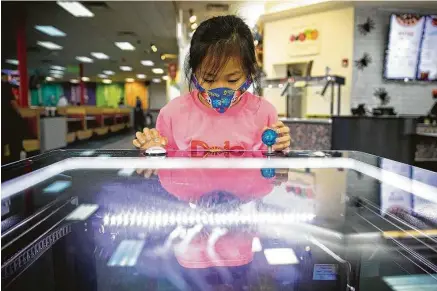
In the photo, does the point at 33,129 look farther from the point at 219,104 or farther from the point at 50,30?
the point at 219,104

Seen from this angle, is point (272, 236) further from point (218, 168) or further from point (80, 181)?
point (80, 181)

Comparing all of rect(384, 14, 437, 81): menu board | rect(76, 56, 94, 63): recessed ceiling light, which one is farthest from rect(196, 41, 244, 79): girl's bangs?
rect(76, 56, 94, 63): recessed ceiling light

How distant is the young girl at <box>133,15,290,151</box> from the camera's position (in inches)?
48.3

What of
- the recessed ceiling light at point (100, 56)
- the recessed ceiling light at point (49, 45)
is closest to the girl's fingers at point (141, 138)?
the recessed ceiling light at point (49, 45)

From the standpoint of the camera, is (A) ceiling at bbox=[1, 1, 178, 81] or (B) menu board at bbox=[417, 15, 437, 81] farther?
(A) ceiling at bbox=[1, 1, 178, 81]

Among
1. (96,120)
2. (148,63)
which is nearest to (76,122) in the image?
(96,120)

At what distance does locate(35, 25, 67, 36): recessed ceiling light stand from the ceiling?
0.15m

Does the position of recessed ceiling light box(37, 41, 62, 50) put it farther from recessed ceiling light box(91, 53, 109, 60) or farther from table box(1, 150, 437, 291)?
table box(1, 150, 437, 291)

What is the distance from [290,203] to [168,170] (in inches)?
12.7

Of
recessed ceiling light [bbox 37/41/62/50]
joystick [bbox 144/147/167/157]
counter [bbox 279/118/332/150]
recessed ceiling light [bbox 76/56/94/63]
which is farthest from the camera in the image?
recessed ceiling light [bbox 76/56/94/63]

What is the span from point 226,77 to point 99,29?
32.5 feet

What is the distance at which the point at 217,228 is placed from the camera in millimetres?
744

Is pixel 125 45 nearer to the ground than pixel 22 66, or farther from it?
farther from it

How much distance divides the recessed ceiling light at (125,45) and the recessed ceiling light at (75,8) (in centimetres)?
369
